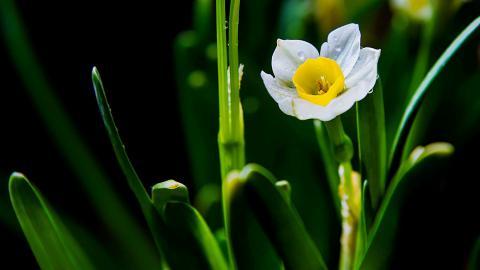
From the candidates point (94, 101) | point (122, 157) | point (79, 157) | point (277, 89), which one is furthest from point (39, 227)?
point (94, 101)

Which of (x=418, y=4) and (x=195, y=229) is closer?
(x=195, y=229)

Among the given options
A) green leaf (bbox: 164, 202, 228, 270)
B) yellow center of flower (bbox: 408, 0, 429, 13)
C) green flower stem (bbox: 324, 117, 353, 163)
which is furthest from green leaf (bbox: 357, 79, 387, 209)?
yellow center of flower (bbox: 408, 0, 429, 13)

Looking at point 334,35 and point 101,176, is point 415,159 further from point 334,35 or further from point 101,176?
point 101,176

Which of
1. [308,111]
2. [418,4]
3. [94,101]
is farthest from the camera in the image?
[94,101]

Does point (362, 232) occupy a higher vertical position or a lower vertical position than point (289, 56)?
lower

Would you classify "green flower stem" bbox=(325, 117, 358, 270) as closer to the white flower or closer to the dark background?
the white flower

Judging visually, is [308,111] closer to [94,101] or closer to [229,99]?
[229,99]

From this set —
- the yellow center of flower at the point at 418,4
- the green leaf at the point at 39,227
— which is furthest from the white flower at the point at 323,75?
the yellow center of flower at the point at 418,4
